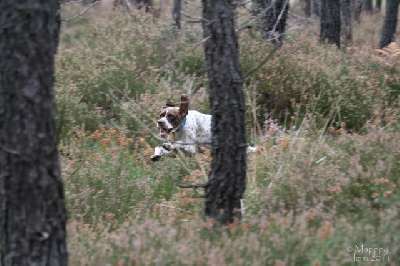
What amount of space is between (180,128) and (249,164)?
1.05 m

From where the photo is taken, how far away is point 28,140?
369 centimetres

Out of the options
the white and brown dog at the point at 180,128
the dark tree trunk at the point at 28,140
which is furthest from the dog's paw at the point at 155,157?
the dark tree trunk at the point at 28,140

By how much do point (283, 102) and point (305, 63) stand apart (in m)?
0.87

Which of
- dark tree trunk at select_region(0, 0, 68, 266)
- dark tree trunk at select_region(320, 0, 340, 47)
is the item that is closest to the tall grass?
dark tree trunk at select_region(0, 0, 68, 266)

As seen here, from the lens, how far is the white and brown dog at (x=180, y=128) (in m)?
6.92

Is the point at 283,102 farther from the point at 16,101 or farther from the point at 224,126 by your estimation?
the point at 16,101

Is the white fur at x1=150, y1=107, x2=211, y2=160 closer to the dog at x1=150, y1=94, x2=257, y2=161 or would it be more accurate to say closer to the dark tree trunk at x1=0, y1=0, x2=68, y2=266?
the dog at x1=150, y1=94, x2=257, y2=161

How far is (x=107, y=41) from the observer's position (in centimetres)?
1139

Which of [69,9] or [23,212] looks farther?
[69,9]

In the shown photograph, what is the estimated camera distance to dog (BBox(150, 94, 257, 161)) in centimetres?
692

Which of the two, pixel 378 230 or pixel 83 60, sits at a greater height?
pixel 83 60

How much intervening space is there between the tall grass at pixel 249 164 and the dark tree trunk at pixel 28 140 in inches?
19.0

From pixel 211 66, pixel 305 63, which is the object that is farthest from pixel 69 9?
pixel 211 66

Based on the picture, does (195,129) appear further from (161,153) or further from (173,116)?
(161,153)
